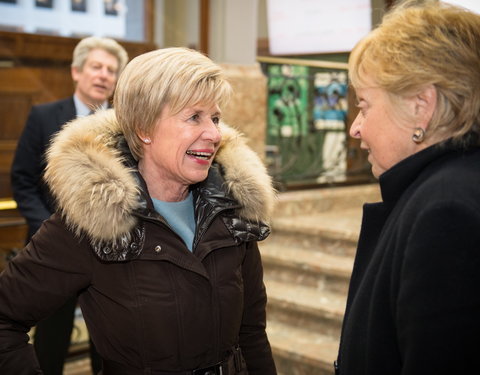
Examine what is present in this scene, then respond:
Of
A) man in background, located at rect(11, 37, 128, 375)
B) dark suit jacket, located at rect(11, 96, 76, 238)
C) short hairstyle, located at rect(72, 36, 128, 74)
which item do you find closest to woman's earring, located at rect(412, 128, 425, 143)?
man in background, located at rect(11, 37, 128, 375)

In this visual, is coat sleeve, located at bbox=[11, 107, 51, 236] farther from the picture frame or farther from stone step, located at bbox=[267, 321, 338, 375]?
the picture frame

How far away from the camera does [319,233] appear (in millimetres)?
5047

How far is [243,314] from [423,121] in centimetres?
99

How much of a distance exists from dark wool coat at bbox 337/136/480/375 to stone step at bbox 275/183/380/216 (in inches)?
156

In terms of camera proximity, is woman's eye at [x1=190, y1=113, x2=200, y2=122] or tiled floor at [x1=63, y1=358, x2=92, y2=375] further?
tiled floor at [x1=63, y1=358, x2=92, y2=375]

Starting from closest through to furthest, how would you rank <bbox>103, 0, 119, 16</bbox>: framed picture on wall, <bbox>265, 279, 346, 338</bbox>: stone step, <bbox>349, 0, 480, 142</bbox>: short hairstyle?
<bbox>349, 0, 480, 142</bbox>: short hairstyle < <bbox>265, 279, 346, 338</bbox>: stone step < <bbox>103, 0, 119, 16</bbox>: framed picture on wall

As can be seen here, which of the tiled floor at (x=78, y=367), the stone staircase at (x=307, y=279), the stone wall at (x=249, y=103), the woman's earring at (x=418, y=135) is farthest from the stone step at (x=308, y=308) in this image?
the woman's earring at (x=418, y=135)

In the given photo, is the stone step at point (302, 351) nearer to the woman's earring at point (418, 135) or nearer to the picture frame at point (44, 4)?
the woman's earring at point (418, 135)

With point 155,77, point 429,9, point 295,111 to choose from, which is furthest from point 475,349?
point 295,111

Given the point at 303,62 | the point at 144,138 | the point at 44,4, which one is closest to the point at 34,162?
the point at 144,138

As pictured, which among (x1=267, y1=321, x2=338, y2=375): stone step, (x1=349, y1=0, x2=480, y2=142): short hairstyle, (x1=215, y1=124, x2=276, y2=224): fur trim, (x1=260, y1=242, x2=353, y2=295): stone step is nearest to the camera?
(x1=349, y1=0, x2=480, y2=142): short hairstyle

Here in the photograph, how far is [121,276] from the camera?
182 centimetres

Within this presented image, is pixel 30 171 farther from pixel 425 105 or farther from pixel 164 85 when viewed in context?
pixel 425 105

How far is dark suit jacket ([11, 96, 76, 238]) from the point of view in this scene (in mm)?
3295
